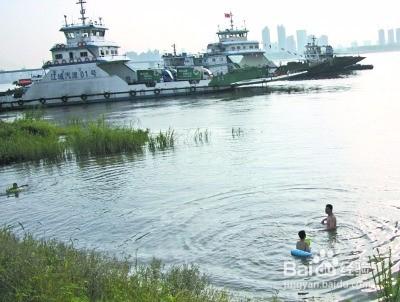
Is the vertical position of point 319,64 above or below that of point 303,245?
above

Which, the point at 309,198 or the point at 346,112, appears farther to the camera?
the point at 346,112

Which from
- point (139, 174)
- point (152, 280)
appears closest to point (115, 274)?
point (152, 280)

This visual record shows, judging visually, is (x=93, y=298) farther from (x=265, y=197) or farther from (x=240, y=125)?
(x=240, y=125)

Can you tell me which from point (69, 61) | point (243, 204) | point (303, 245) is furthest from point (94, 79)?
point (303, 245)

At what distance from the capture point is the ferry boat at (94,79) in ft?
203

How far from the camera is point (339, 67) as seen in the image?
87.0m

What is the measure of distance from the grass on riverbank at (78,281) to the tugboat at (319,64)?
72.9m

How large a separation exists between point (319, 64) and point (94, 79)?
38.6 meters

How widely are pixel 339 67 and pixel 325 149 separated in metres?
68.1

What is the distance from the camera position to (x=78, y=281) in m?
7.38

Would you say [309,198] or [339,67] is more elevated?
[339,67]

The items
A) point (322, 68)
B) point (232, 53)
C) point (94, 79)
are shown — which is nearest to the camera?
point (94, 79)

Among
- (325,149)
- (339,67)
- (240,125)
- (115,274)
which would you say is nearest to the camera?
(115,274)

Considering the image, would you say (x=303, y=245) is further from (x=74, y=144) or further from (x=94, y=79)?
(x=94, y=79)
